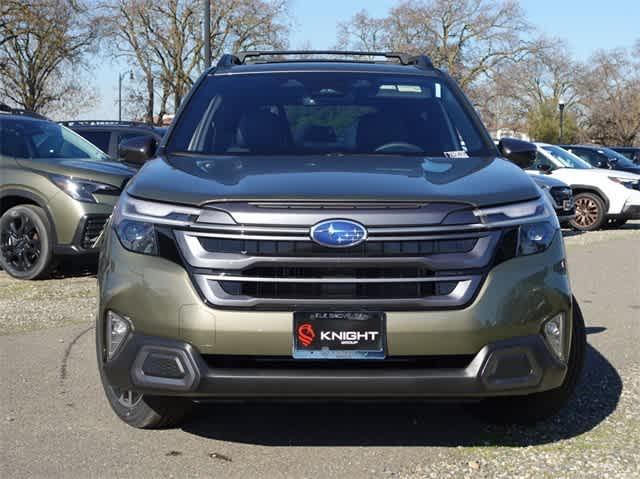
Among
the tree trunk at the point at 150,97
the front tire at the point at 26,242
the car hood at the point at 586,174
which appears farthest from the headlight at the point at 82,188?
the tree trunk at the point at 150,97

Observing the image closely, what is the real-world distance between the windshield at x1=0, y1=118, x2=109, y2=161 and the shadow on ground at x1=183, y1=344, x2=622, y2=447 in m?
6.07

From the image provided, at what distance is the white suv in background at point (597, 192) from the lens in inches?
715

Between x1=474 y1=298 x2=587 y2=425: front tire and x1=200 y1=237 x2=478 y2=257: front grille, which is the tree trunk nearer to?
x1=474 y1=298 x2=587 y2=425: front tire

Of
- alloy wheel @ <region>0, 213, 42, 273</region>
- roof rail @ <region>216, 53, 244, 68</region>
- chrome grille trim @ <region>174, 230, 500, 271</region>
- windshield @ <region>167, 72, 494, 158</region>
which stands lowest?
alloy wheel @ <region>0, 213, 42, 273</region>

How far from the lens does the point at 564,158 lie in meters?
18.9

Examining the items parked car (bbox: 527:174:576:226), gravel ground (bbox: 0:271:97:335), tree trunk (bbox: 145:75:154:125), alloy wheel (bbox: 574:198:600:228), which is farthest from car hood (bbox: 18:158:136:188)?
tree trunk (bbox: 145:75:154:125)

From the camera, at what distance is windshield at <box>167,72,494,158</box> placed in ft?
15.9

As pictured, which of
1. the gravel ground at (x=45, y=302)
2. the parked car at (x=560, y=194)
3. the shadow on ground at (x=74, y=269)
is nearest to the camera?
the gravel ground at (x=45, y=302)

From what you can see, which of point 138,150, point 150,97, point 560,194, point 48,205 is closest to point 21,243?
point 48,205

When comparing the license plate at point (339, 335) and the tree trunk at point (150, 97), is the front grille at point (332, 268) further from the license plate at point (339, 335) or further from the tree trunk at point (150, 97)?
the tree trunk at point (150, 97)

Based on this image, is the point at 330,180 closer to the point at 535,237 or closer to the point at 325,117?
the point at 535,237

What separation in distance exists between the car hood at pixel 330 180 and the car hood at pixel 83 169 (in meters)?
5.21

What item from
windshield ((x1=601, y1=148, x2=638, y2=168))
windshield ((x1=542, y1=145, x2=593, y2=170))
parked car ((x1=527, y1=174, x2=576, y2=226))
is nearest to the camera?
parked car ((x1=527, y1=174, x2=576, y2=226))

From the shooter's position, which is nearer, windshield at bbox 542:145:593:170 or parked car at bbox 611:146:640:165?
windshield at bbox 542:145:593:170
